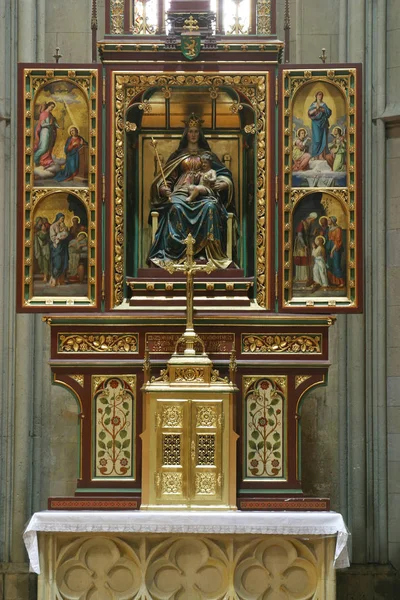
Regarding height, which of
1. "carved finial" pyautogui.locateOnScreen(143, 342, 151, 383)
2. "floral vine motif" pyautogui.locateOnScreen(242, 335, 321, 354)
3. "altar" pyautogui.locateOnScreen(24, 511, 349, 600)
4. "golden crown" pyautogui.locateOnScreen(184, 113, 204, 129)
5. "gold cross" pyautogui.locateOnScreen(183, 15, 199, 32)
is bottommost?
"altar" pyautogui.locateOnScreen(24, 511, 349, 600)

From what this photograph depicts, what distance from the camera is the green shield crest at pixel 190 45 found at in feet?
40.9

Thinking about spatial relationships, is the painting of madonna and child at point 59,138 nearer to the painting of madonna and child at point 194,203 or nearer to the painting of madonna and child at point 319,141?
the painting of madonna and child at point 194,203

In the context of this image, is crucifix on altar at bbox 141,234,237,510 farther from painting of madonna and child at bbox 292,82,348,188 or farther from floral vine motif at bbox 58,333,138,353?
painting of madonna and child at bbox 292,82,348,188

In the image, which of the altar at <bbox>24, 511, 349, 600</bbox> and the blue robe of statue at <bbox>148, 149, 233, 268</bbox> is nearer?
the altar at <bbox>24, 511, 349, 600</bbox>

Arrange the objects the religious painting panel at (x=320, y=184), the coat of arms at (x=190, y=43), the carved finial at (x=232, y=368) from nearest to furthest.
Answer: the carved finial at (x=232, y=368), the religious painting panel at (x=320, y=184), the coat of arms at (x=190, y=43)

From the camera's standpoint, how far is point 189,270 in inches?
482

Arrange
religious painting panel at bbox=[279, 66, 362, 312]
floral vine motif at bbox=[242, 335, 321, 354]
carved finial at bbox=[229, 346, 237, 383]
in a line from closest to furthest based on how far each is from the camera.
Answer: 1. carved finial at bbox=[229, 346, 237, 383]
2. floral vine motif at bbox=[242, 335, 321, 354]
3. religious painting panel at bbox=[279, 66, 362, 312]

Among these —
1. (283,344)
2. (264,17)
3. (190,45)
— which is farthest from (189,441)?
(264,17)

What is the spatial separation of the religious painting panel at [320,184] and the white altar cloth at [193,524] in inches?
78.7

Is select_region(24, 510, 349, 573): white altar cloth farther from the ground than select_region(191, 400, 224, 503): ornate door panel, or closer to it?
closer to it

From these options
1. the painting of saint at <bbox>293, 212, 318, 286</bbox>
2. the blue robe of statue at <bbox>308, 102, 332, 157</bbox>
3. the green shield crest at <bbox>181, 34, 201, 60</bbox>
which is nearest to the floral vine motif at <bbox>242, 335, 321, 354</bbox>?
the painting of saint at <bbox>293, 212, 318, 286</bbox>

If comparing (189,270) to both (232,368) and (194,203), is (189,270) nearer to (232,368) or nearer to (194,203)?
(194,203)

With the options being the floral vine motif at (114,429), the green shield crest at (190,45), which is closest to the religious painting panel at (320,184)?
the green shield crest at (190,45)

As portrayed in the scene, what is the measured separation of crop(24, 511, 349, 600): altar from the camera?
11.4 metres
